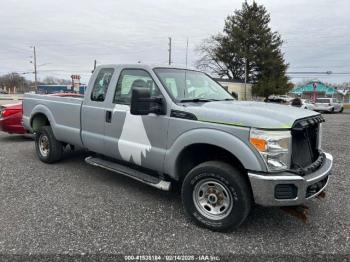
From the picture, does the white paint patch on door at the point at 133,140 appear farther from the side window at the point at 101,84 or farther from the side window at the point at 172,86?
the side window at the point at 101,84

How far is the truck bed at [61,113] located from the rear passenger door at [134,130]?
3.05 feet

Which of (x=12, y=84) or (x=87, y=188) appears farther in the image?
(x=12, y=84)

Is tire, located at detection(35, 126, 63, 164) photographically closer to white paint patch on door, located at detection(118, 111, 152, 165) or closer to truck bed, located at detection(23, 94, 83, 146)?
truck bed, located at detection(23, 94, 83, 146)

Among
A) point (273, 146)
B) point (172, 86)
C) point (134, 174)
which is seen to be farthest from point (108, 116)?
point (273, 146)

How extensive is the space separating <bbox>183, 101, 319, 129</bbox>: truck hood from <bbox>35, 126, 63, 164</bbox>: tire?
335 cm

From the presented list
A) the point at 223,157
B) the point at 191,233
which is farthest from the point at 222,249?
the point at 223,157

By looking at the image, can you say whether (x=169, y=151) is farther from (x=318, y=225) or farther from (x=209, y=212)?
(x=318, y=225)

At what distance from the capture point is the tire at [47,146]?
6.24 metres

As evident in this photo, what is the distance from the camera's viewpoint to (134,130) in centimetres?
442

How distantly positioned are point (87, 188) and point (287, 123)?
3.24 m

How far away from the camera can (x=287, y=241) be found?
354 cm

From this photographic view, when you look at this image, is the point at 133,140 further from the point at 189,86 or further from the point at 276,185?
the point at 276,185

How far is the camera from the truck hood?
328 centimetres

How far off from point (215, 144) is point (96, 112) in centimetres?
225
